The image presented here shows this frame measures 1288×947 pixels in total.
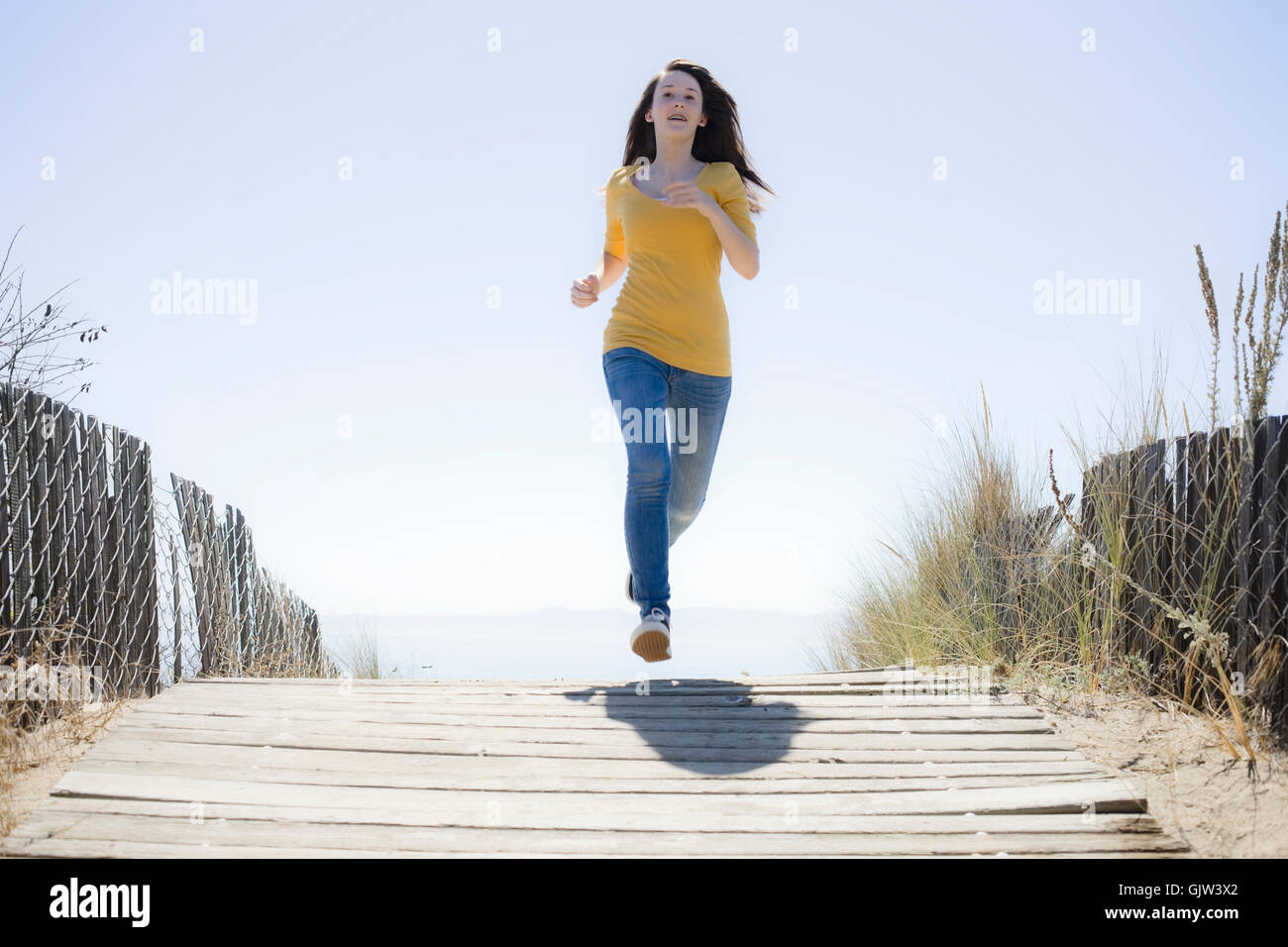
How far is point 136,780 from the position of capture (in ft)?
9.02

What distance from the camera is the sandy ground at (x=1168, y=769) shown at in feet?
8.28

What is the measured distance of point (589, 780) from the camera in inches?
111

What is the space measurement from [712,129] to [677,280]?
2.74 ft

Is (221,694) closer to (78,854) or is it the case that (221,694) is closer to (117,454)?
(117,454)

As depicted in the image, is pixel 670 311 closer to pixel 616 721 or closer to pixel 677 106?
pixel 677 106

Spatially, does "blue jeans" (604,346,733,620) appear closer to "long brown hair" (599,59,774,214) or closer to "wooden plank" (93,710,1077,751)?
"wooden plank" (93,710,1077,751)

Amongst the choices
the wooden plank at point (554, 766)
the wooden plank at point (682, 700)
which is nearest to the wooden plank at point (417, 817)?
the wooden plank at point (554, 766)

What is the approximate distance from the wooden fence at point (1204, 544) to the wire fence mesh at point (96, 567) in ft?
12.1

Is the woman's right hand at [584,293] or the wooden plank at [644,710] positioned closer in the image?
the wooden plank at [644,710]

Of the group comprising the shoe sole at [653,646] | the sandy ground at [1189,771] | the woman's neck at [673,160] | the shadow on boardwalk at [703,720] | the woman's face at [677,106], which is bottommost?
the sandy ground at [1189,771]

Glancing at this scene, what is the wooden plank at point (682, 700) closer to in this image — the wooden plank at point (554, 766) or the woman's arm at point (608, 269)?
the wooden plank at point (554, 766)
